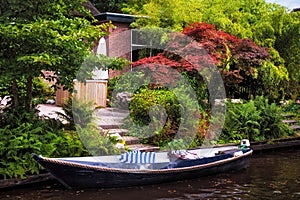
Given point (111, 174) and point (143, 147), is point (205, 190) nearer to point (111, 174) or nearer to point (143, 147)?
point (111, 174)

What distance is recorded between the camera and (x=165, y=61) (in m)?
13.2

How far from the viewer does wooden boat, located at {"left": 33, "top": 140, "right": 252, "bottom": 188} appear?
8836 millimetres

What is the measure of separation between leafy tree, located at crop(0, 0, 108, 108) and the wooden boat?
76.3 inches

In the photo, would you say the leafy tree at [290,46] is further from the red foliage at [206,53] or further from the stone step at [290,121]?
the red foliage at [206,53]

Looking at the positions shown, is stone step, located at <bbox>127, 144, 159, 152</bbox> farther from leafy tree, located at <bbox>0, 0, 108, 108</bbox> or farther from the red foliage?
Result: leafy tree, located at <bbox>0, 0, 108, 108</bbox>

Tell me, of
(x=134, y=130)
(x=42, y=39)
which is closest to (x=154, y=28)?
(x=134, y=130)

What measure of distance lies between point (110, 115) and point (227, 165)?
4.71 m

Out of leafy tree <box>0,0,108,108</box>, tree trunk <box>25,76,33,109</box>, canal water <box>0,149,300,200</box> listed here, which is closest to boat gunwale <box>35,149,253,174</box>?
canal water <box>0,149,300,200</box>

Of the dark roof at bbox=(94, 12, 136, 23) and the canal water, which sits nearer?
the canal water

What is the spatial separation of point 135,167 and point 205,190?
1429 mm

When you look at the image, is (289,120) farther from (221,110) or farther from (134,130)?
(134,130)

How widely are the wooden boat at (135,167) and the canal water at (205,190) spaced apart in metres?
0.14

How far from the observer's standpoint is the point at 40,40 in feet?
31.0

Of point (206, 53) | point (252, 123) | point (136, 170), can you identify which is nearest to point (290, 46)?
point (252, 123)
